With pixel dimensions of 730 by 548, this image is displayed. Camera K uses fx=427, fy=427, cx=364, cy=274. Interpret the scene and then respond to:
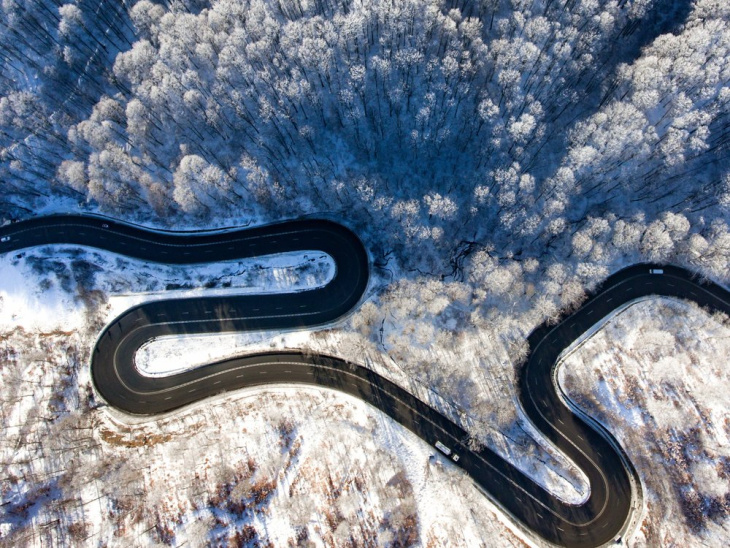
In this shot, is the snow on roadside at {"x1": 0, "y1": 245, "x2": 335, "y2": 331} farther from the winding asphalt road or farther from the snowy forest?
the winding asphalt road

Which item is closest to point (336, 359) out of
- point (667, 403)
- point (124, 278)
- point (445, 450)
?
point (445, 450)

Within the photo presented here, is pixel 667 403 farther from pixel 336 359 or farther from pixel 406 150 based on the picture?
pixel 406 150

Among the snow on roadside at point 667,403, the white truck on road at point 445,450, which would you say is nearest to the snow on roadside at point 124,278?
the white truck on road at point 445,450

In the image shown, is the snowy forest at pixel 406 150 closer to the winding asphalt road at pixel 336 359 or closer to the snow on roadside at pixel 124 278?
the snow on roadside at pixel 124 278

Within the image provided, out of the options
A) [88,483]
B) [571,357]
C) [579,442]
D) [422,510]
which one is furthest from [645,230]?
[88,483]

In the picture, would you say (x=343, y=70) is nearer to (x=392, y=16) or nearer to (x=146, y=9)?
(x=392, y=16)

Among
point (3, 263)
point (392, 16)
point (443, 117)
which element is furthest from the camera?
point (3, 263)
